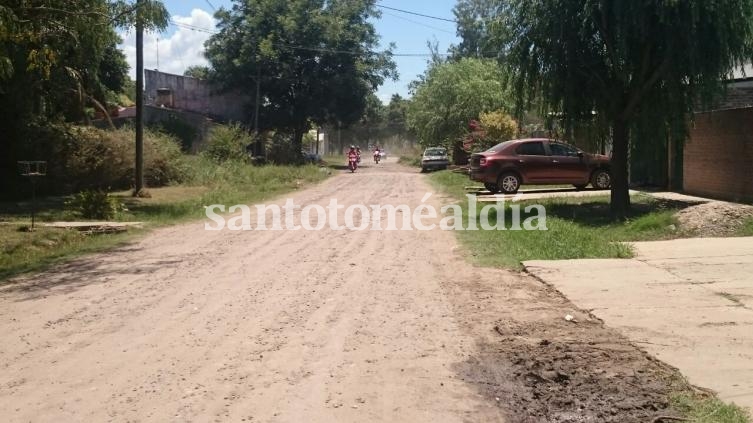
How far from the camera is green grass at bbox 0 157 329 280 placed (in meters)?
11.8

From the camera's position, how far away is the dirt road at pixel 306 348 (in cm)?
468

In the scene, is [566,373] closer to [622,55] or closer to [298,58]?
[622,55]

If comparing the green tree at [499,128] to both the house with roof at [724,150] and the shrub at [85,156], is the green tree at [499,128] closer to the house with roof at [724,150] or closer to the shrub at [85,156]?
the house with roof at [724,150]

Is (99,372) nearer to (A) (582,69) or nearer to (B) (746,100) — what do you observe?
(A) (582,69)

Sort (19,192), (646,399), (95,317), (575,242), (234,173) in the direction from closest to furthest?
(646,399), (95,317), (575,242), (19,192), (234,173)

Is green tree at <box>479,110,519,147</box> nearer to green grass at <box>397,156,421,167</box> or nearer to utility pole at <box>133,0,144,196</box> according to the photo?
utility pole at <box>133,0,144,196</box>

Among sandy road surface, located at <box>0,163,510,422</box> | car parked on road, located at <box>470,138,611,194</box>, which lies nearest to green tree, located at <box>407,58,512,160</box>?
car parked on road, located at <box>470,138,611,194</box>

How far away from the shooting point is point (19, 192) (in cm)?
2020

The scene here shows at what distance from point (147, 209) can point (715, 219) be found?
13.4 metres

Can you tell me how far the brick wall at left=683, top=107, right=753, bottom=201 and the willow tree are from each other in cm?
172

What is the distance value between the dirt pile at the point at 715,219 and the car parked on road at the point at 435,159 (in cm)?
3058

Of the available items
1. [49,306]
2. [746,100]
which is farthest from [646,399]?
[746,100]

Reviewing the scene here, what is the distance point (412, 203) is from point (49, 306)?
1382 cm

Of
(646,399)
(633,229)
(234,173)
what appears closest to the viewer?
(646,399)
